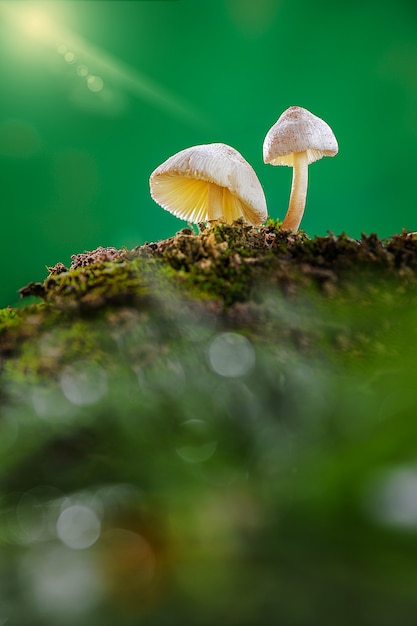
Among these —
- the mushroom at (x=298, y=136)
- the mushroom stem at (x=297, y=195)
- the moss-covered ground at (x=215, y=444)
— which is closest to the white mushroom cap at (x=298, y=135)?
the mushroom at (x=298, y=136)

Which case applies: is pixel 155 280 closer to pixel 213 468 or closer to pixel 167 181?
pixel 213 468

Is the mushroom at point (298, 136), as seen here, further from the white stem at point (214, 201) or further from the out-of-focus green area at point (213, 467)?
the out-of-focus green area at point (213, 467)

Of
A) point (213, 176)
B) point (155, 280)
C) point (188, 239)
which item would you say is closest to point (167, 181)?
point (213, 176)

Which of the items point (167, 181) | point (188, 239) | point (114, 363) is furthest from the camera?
point (167, 181)

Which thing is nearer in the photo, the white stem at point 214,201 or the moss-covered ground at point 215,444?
the moss-covered ground at point 215,444

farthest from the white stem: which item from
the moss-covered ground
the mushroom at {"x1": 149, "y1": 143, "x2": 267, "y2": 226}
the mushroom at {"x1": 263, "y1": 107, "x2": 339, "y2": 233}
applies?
the moss-covered ground
